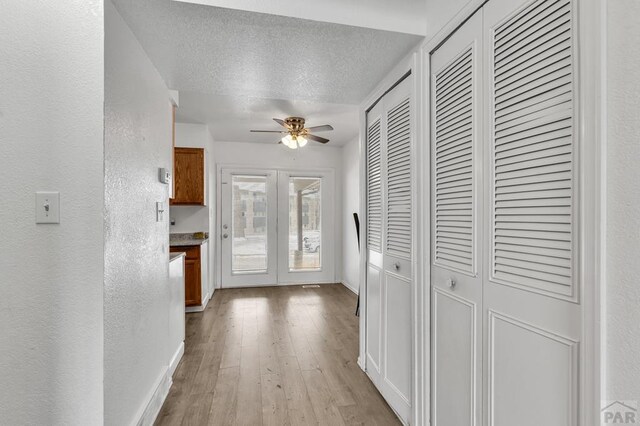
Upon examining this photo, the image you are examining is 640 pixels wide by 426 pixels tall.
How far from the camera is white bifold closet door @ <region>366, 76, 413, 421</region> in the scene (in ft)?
6.31

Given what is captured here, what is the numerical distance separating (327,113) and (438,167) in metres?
2.47

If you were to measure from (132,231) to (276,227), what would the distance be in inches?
147

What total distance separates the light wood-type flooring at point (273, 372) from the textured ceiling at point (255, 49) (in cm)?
220

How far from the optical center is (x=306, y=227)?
557cm

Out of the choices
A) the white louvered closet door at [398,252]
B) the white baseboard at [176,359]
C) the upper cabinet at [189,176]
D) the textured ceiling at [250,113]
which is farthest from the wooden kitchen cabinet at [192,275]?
the white louvered closet door at [398,252]

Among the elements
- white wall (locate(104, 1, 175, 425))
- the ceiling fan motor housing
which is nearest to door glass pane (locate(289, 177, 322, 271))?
the ceiling fan motor housing

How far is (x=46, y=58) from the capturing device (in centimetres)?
124

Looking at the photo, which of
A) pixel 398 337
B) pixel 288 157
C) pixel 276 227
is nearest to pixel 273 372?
pixel 398 337

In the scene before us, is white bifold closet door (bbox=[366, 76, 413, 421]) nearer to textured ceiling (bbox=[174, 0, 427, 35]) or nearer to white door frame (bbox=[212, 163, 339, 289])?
textured ceiling (bbox=[174, 0, 427, 35])

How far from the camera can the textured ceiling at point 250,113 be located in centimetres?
341

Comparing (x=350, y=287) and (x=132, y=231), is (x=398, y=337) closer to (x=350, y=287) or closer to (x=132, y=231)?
(x=132, y=231)

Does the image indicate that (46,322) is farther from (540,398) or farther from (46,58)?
(540,398)

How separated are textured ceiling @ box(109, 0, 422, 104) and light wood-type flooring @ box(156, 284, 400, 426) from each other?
220 centimetres
